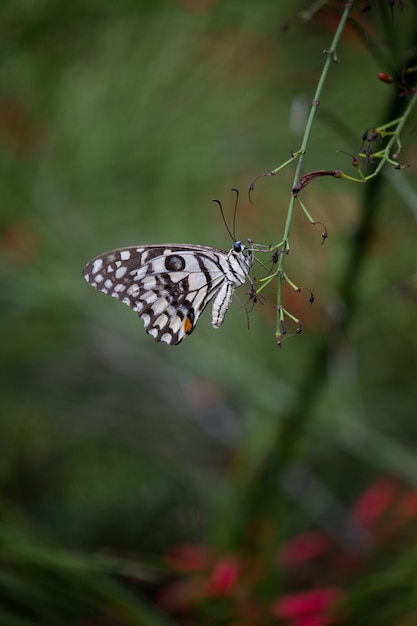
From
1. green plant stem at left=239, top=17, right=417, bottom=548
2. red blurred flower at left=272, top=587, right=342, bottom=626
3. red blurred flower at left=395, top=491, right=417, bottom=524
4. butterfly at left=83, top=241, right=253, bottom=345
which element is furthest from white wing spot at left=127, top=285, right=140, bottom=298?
red blurred flower at left=395, top=491, right=417, bottom=524

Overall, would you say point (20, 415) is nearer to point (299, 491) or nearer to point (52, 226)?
point (52, 226)

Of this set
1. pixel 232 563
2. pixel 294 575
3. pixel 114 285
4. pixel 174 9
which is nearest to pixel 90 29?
pixel 174 9

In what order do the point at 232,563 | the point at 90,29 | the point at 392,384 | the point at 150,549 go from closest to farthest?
the point at 232,563 < the point at 90,29 < the point at 150,549 < the point at 392,384

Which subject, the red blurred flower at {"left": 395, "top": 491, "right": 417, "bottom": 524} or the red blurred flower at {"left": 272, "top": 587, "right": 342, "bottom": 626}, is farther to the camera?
the red blurred flower at {"left": 395, "top": 491, "right": 417, "bottom": 524}

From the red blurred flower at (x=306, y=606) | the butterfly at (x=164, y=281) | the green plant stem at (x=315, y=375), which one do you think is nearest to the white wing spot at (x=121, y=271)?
the butterfly at (x=164, y=281)

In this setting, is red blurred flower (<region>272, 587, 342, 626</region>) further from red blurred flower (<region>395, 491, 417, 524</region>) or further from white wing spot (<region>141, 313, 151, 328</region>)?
white wing spot (<region>141, 313, 151, 328</region>)

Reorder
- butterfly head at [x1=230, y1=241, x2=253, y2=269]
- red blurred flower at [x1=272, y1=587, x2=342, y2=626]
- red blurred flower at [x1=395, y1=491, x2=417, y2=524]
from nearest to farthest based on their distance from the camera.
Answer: butterfly head at [x1=230, y1=241, x2=253, y2=269] < red blurred flower at [x1=272, y1=587, x2=342, y2=626] < red blurred flower at [x1=395, y1=491, x2=417, y2=524]
